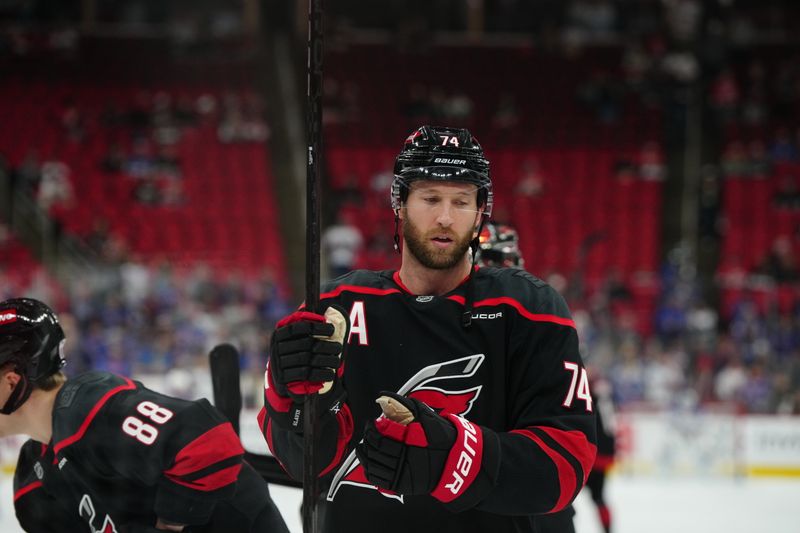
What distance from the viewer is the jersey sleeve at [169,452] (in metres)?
2.17

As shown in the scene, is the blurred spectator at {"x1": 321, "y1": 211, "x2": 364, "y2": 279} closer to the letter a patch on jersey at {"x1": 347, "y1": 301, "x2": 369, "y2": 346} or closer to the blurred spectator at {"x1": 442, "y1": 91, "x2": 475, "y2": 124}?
the blurred spectator at {"x1": 442, "y1": 91, "x2": 475, "y2": 124}

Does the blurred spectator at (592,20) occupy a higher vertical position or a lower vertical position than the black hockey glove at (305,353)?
higher

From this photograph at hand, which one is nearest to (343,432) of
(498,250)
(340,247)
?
(498,250)

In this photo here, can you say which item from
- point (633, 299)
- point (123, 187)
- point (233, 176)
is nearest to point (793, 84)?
point (633, 299)

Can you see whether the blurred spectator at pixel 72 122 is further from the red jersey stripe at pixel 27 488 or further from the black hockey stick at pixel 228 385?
the red jersey stripe at pixel 27 488

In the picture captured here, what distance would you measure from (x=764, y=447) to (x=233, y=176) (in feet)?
26.0

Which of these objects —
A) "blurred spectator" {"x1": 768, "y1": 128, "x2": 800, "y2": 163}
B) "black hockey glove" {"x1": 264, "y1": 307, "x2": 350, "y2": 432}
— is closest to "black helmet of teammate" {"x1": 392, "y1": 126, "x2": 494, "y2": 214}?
"black hockey glove" {"x1": 264, "y1": 307, "x2": 350, "y2": 432}

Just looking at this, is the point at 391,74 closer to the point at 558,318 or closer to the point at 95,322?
the point at 95,322

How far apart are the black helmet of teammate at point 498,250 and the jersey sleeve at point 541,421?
1432 millimetres

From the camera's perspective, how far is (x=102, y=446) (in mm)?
2176

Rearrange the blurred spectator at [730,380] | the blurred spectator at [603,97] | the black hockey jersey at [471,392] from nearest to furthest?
the black hockey jersey at [471,392], the blurred spectator at [730,380], the blurred spectator at [603,97]

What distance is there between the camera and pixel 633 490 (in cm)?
756

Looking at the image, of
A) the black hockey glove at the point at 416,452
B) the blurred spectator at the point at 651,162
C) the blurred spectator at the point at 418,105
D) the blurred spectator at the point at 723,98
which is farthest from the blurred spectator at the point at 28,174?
the black hockey glove at the point at 416,452

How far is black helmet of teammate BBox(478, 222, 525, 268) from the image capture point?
3.45m
